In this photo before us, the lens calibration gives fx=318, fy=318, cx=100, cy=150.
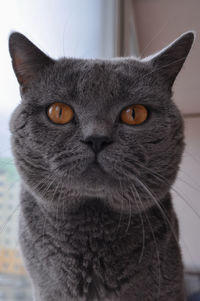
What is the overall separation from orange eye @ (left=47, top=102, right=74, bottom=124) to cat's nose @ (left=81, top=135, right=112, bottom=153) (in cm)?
9

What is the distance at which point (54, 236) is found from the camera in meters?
0.72

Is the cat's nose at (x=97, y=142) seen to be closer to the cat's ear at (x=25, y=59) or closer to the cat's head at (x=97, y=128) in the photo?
the cat's head at (x=97, y=128)

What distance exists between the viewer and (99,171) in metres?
0.60

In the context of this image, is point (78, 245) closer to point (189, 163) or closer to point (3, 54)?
A: point (3, 54)

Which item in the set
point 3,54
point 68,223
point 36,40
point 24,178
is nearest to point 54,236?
point 68,223

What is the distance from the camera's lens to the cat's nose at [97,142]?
588 mm

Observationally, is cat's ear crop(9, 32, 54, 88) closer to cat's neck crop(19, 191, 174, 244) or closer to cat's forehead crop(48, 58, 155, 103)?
cat's forehead crop(48, 58, 155, 103)

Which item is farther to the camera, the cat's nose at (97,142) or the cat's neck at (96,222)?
the cat's neck at (96,222)

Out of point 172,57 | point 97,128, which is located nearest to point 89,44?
point 172,57

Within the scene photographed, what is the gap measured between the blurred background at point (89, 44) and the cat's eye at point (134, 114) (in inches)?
7.7

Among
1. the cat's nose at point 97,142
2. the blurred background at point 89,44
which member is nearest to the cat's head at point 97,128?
the cat's nose at point 97,142

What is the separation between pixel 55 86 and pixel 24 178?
22cm

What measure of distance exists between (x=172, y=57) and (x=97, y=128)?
0.29 m

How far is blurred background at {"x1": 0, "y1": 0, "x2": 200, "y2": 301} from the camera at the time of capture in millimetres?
871
